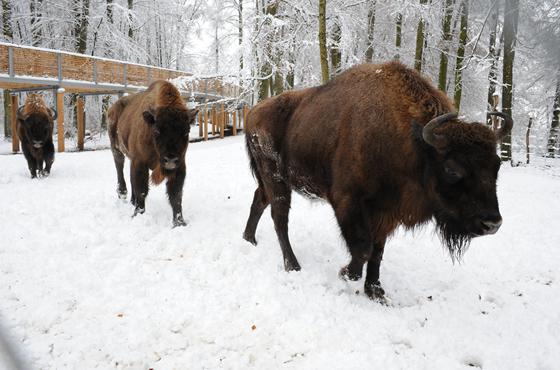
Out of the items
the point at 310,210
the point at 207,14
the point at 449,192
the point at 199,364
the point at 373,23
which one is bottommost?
the point at 199,364

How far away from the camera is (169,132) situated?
17.9 ft

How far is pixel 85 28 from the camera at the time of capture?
69.9ft

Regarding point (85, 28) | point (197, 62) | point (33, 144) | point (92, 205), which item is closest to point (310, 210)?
point (92, 205)

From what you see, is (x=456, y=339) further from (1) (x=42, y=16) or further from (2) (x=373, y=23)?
(1) (x=42, y=16)

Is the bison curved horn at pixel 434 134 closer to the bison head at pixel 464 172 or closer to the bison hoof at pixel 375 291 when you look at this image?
the bison head at pixel 464 172

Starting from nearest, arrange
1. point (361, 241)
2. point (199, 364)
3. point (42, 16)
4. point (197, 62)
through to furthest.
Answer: point (199, 364), point (361, 241), point (42, 16), point (197, 62)

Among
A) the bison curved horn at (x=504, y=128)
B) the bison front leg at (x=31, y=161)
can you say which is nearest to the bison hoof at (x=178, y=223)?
the bison curved horn at (x=504, y=128)

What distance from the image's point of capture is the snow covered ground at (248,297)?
2.85 metres

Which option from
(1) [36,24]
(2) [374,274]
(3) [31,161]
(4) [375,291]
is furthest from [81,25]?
(4) [375,291]

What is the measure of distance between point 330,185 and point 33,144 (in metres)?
8.23

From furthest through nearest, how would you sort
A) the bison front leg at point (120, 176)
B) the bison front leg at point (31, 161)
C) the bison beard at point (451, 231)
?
1. the bison front leg at point (31, 161)
2. the bison front leg at point (120, 176)
3. the bison beard at point (451, 231)

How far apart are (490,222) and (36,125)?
9.97 meters

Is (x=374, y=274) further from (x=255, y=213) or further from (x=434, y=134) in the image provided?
(x=255, y=213)

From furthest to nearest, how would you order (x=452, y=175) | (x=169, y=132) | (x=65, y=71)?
(x=65, y=71), (x=169, y=132), (x=452, y=175)
